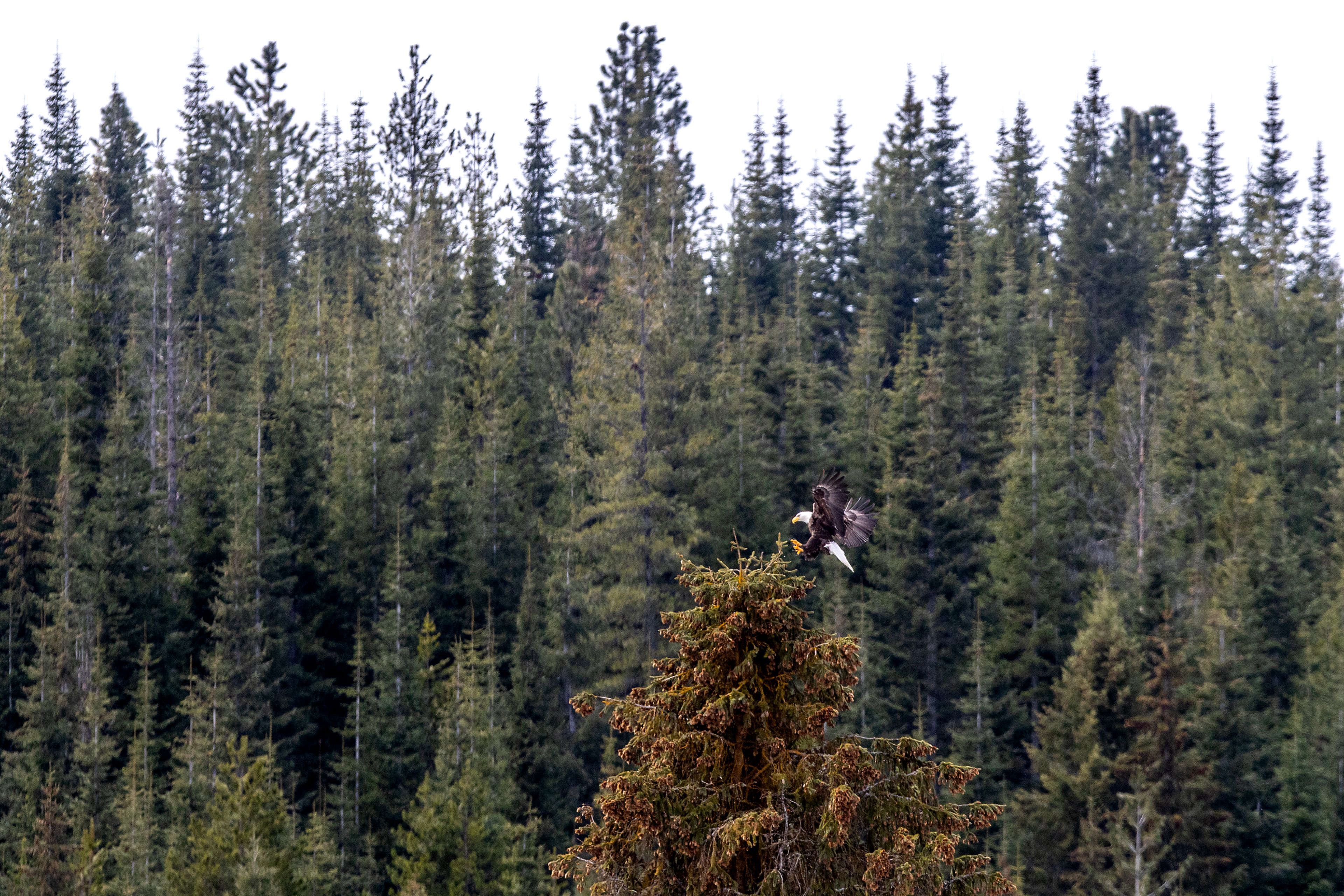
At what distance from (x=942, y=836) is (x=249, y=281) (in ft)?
212

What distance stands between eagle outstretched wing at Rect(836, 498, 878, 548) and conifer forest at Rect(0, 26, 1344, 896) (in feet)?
40.2

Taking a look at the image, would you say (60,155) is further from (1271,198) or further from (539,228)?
(1271,198)

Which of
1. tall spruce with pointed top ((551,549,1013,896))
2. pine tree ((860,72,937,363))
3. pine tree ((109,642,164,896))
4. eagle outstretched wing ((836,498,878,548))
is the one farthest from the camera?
pine tree ((860,72,937,363))

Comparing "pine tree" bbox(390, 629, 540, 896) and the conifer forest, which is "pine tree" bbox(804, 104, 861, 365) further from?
"pine tree" bbox(390, 629, 540, 896)

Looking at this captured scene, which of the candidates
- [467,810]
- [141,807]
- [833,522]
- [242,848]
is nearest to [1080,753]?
[467,810]

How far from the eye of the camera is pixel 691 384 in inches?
1692

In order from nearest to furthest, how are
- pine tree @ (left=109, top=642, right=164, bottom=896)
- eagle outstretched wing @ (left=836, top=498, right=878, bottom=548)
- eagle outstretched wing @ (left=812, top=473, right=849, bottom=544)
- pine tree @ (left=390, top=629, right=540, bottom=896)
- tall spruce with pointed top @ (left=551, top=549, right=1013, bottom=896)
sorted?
tall spruce with pointed top @ (left=551, top=549, right=1013, bottom=896)
eagle outstretched wing @ (left=836, top=498, right=878, bottom=548)
eagle outstretched wing @ (left=812, top=473, right=849, bottom=544)
pine tree @ (left=109, top=642, right=164, bottom=896)
pine tree @ (left=390, top=629, right=540, bottom=896)

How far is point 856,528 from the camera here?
1193 centimetres

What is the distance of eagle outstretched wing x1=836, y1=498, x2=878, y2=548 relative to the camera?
465 inches

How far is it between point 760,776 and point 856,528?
2.26 m

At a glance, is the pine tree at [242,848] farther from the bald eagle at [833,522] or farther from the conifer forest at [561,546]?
the bald eagle at [833,522]

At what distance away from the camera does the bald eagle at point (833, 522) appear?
38.9ft

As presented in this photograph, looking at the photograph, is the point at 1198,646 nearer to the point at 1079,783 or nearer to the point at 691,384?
the point at 1079,783

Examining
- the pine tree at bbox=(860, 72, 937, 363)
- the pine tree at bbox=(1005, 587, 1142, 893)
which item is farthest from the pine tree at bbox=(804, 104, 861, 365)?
the pine tree at bbox=(1005, 587, 1142, 893)
